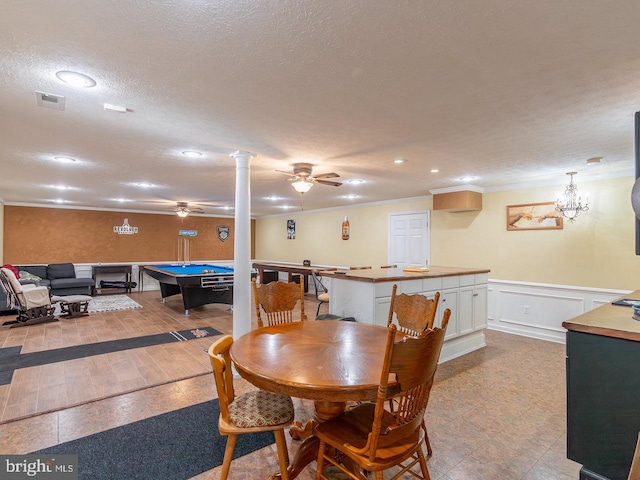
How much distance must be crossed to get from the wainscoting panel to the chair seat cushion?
14.9ft

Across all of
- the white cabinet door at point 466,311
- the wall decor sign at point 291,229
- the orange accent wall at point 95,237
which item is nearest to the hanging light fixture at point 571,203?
the white cabinet door at point 466,311

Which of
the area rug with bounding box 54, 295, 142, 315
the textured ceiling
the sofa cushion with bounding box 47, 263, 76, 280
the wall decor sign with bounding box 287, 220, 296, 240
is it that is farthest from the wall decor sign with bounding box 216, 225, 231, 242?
the textured ceiling

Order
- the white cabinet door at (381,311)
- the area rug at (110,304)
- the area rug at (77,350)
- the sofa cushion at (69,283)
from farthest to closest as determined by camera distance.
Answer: the sofa cushion at (69,283), the area rug at (110,304), the area rug at (77,350), the white cabinet door at (381,311)

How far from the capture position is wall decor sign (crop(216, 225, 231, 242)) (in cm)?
1044

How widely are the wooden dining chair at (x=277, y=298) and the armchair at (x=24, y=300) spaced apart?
4665 millimetres

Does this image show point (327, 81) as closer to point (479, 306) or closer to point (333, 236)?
point (479, 306)

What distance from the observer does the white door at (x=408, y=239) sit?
629 centimetres

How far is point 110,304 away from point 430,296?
6.67 m

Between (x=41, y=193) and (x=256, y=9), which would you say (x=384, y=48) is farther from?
(x=41, y=193)

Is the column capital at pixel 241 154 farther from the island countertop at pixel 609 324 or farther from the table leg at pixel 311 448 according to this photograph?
the island countertop at pixel 609 324

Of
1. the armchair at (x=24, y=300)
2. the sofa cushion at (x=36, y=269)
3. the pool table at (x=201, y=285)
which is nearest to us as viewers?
the armchair at (x=24, y=300)

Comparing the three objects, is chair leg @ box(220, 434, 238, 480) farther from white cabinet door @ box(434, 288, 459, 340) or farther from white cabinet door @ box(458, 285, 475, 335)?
white cabinet door @ box(458, 285, 475, 335)

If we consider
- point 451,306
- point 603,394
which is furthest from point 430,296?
point 603,394

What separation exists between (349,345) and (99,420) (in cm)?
207
